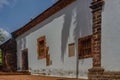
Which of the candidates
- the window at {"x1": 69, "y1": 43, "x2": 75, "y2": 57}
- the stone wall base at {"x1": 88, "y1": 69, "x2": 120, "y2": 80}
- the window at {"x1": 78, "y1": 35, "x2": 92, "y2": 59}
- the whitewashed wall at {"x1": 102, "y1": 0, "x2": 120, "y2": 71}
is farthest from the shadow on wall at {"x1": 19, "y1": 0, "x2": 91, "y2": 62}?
the stone wall base at {"x1": 88, "y1": 69, "x2": 120, "y2": 80}

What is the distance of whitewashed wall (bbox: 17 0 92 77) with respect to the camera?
42.9ft

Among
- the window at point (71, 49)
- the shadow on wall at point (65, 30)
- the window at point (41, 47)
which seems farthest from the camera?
the window at point (41, 47)

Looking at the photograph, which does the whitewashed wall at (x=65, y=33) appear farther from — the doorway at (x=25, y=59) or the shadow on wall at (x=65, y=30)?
the doorway at (x=25, y=59)

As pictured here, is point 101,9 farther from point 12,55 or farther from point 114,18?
point 12,55

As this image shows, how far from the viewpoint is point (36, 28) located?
20188mm

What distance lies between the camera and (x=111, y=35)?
33.6 ft

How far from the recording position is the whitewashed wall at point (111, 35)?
993cm

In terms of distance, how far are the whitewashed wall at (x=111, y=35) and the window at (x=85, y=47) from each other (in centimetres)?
216

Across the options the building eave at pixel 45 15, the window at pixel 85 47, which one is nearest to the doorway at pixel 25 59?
the building eave at pixel 45 15

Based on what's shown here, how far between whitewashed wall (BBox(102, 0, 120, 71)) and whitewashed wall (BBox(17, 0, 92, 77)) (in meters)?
1.99

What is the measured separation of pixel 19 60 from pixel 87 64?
511 inches

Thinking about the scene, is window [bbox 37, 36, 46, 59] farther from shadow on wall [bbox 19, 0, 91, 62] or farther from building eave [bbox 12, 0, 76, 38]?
shadow on wall [bbox 19, 0, 91, 62]

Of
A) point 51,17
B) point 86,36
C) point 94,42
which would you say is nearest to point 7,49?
point 51,17

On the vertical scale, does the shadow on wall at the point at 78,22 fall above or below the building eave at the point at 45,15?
below
